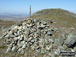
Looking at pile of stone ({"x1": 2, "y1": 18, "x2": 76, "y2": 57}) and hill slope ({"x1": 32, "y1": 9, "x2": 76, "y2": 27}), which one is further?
hill slope ({"x1": 32, "y1": 9, "x2": 76, "y2": 27})

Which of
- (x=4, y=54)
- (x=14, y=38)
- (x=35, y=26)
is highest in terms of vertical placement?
(x=35, y=26)

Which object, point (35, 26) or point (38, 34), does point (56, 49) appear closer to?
point (38, 34)

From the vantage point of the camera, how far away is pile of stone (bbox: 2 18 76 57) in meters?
21.7

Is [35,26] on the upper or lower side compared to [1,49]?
upper

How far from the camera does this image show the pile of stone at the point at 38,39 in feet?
71.2

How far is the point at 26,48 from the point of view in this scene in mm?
22125

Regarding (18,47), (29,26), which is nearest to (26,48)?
(18,47)

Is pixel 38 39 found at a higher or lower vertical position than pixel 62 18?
lower

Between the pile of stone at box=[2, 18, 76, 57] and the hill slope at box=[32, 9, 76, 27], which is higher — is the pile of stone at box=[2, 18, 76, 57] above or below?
below

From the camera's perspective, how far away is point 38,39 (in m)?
23.5

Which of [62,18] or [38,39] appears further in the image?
[62,18]

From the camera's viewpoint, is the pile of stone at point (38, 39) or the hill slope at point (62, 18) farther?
the hill slope at point (62, 18)

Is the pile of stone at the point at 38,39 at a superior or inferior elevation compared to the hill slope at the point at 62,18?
inferior

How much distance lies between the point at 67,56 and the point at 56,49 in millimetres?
2009
